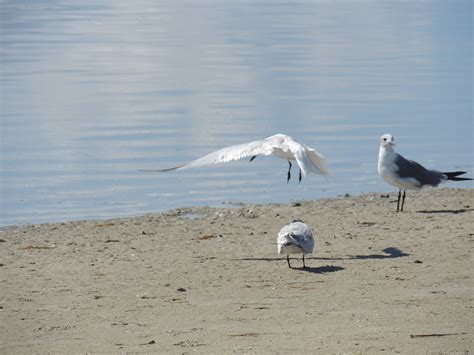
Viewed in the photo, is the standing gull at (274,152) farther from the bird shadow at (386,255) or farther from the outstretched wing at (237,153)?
the bird shadow at (386,255)

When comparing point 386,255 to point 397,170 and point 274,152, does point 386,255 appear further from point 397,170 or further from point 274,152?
point 397,170

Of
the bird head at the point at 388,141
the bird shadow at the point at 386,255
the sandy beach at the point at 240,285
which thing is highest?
the bird head at the point at 388,141

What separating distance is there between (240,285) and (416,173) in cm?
418

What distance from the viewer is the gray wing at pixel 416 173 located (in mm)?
11438

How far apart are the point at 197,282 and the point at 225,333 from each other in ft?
4.90

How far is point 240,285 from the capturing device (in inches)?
315

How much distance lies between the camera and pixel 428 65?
28.2 metres

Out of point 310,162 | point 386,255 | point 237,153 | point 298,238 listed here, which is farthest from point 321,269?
point 237,153

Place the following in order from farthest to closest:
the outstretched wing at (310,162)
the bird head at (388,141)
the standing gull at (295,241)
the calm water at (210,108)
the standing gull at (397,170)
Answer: the calm water at (210,108), the standing gull at (397,170), the bird head at (388,141), the outstretched wing at (310,162), the standing gull at (295,241)

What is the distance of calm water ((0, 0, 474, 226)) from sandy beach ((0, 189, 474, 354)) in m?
2.06

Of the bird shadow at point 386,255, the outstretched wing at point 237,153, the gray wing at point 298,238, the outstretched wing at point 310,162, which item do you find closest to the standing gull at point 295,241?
the gray wing at point 298,238

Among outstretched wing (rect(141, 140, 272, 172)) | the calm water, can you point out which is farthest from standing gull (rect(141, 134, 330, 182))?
the calm water

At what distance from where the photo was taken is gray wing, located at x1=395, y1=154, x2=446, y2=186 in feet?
37.5

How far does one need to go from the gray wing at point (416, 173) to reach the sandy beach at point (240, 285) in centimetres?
34
